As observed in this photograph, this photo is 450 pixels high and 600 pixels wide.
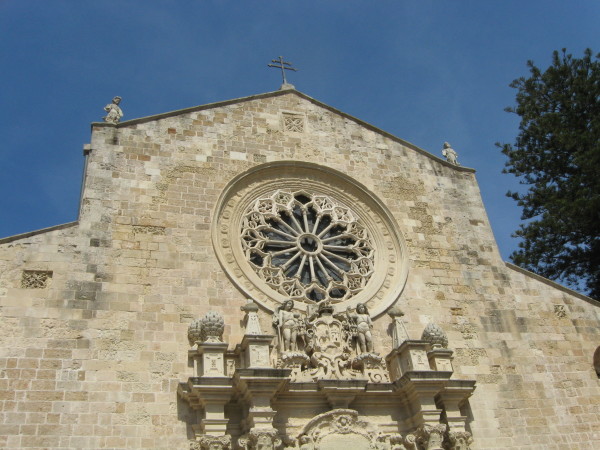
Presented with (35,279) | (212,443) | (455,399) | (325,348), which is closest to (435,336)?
(455,399)

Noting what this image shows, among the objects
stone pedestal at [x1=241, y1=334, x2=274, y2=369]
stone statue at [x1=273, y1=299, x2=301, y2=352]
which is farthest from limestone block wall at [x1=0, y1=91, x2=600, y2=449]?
stone pedestal at [x1=241, y1=334, x2=274, y2=369]

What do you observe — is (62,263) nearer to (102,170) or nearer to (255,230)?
(102,170)

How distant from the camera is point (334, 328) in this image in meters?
9.84

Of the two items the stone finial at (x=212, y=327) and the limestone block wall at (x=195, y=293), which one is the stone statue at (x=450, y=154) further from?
the stone finial at (x=212, y=327)

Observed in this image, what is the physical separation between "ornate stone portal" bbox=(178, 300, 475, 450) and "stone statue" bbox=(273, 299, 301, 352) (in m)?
0.01

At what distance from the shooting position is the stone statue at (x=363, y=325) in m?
9.80

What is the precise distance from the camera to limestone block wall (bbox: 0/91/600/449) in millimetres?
8297

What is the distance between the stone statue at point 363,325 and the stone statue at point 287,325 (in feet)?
3.03

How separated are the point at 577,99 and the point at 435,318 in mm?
8654

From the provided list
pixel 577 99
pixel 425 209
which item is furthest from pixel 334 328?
pixel 577 99

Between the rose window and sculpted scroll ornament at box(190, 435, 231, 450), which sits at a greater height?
the rose window

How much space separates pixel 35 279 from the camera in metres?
8.91

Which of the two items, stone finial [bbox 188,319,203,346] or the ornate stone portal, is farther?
stone finial [bbox 188,319,203,346]

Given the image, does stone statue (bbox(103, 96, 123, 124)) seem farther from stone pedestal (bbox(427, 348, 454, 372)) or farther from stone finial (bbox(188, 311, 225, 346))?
stone pedestal (bbox(427, 348, 454, 372))
